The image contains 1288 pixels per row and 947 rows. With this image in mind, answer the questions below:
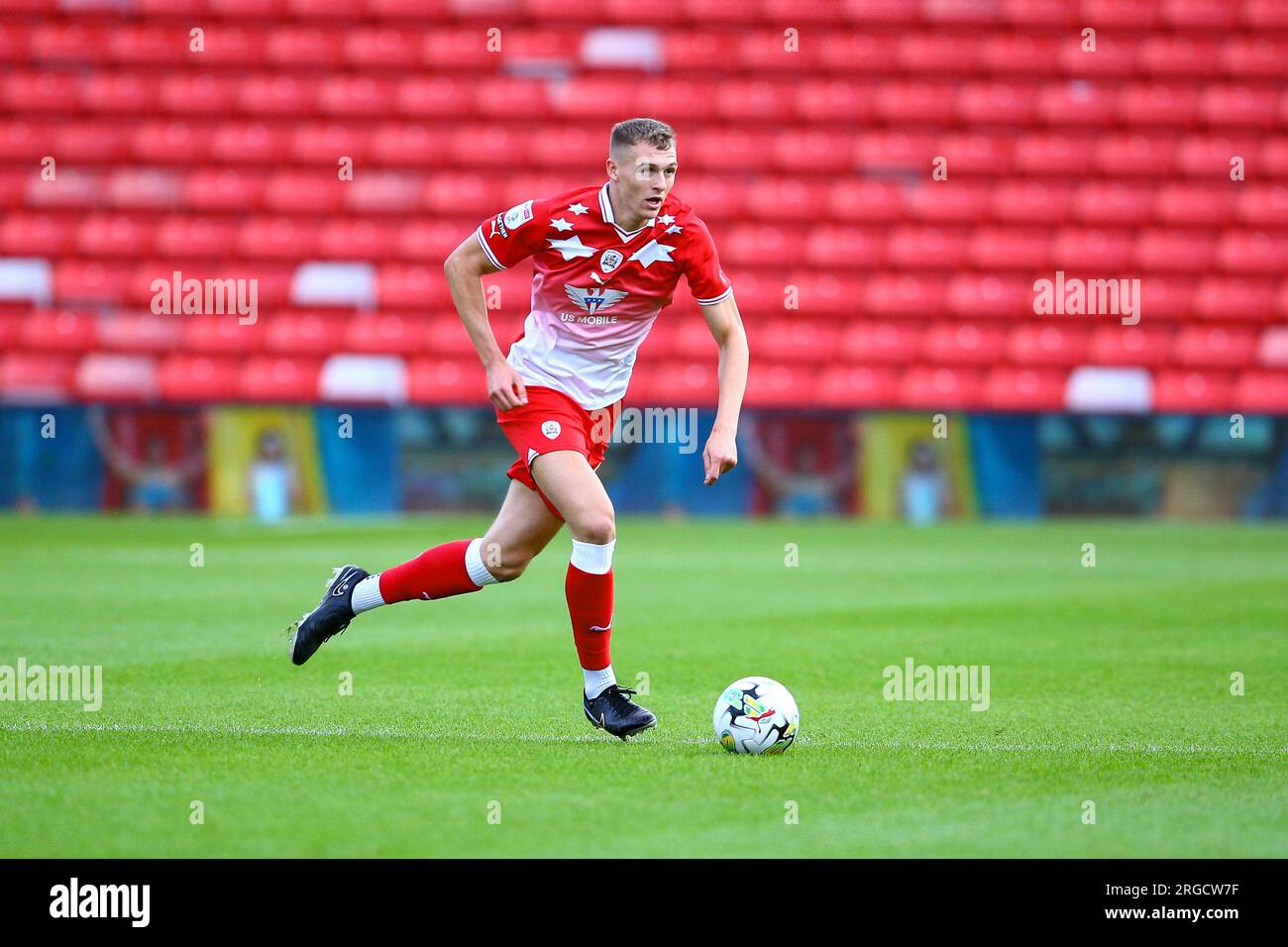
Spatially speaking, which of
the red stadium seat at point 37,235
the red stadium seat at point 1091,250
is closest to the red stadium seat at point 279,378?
the red stadium seat at point 37,235

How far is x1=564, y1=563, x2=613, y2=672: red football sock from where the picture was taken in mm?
6078

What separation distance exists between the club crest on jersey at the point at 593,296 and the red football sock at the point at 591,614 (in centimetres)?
94

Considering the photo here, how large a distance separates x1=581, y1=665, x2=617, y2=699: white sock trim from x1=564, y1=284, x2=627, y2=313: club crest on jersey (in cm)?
130

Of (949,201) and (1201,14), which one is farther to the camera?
(1201,14)

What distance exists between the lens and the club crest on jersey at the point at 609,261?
241 inches

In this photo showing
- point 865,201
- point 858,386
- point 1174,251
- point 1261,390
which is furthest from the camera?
point 865,201

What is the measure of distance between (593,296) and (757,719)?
1.66 meters

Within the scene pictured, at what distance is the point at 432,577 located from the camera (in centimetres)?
639

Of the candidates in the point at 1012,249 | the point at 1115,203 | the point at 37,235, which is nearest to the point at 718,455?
the point at 1012,249

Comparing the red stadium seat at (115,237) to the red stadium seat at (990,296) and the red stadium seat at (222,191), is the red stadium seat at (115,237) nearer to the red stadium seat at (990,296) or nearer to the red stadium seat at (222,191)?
the red stadium seat at (222,191)

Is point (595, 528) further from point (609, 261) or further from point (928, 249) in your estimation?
point (928, 249)

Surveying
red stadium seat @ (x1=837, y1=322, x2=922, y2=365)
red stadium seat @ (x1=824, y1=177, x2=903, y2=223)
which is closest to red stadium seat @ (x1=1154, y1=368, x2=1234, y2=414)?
red stadium seat @ (x1=837, y1=322, x2=922, y2=365)

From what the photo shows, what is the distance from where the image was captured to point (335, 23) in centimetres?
2202
